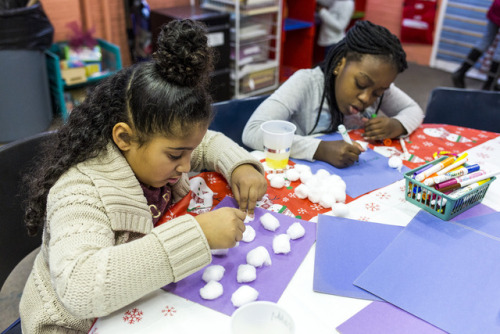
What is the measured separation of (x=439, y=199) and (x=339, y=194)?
227 millimetres

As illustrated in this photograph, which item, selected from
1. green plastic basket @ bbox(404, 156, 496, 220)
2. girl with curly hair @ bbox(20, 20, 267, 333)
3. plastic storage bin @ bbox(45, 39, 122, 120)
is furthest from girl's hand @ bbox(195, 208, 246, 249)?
plastic storage bin @ bbox(45, 39, 122, 120)

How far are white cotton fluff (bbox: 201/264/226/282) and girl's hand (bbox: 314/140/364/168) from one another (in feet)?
1.86

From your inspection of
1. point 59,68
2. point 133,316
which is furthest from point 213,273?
point 59,68

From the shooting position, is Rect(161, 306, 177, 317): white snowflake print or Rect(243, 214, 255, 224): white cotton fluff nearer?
Rect(161, 306, 177, 317): white snowflake print

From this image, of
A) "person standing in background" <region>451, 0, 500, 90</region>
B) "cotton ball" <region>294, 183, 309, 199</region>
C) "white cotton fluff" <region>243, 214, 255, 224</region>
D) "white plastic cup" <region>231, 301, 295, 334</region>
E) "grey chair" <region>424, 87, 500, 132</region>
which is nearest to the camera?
"white plastic cup" <region>231, 301, 295, 334</region>

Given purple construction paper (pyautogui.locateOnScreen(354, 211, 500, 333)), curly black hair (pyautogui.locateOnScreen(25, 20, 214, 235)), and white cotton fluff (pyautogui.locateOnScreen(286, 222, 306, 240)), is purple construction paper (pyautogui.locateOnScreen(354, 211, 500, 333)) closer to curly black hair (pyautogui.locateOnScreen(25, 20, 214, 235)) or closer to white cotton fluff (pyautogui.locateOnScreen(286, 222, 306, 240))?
white cotton fluff (pyautogui.locateOnScreen(286, 222, 306, 240))

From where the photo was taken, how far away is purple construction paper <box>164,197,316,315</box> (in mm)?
738

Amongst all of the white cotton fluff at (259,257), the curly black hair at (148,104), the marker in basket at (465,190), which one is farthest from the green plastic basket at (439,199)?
the curly black hair at (148,104)

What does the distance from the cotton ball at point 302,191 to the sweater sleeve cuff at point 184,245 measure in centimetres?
36

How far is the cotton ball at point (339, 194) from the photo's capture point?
1028 mm

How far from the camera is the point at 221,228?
79 centimetres

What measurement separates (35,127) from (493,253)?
266 cm

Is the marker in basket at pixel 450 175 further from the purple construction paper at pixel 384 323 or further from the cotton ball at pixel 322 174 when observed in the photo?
the purple construction paper at pixel 384 323

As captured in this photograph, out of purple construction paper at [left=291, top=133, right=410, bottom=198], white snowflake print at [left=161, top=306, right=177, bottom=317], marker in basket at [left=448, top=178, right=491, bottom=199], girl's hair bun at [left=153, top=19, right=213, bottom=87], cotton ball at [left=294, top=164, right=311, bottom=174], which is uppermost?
girl's hair bun at [left=153, top=19, right=213, bottom=87]
